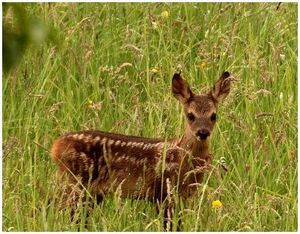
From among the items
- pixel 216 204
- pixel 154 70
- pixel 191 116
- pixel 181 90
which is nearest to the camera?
pixel 216 204

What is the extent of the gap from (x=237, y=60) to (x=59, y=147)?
179 centimetres

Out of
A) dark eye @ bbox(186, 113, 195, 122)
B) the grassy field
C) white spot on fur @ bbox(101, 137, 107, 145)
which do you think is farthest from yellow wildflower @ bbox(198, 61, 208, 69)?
white spot on fur @ bbox(101, 137, 107, 145)

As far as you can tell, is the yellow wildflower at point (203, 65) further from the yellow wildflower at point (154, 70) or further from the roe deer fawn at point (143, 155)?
the roe deer fawn at point (143, 155)

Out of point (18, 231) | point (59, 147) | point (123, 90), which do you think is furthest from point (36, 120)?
point (18, 231)

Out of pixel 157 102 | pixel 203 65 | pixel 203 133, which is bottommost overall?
pixel 203 133

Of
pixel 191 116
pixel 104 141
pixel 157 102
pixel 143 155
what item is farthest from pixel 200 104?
pixel 157 102

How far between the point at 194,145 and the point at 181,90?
370 millimetres

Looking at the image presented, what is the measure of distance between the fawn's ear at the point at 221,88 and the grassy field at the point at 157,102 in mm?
150

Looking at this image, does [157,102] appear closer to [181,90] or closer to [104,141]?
[181,90]

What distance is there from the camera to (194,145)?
6062mm

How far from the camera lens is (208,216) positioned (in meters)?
5.31

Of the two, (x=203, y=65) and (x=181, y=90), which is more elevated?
(x=203, y=65)

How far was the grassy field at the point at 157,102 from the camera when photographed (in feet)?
17.5

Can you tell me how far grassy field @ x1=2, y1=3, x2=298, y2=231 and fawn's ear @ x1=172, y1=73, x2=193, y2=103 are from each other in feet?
0.56
